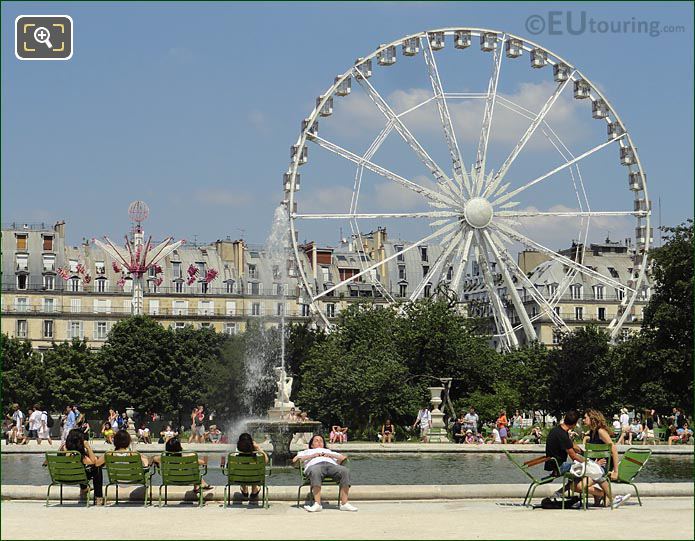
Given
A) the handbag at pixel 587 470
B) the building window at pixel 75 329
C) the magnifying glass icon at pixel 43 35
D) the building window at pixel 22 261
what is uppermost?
the building window at pixel 22 261

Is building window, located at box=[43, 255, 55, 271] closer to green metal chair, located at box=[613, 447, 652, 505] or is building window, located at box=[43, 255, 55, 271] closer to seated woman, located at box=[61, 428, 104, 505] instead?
seated woman, located at box=[61, 428, 104, 505]

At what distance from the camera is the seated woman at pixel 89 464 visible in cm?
1767

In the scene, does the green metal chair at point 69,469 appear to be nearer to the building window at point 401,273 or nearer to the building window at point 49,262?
the building window at point 49,262

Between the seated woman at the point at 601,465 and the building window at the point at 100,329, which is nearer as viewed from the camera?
the seated woman at the point at 601,465

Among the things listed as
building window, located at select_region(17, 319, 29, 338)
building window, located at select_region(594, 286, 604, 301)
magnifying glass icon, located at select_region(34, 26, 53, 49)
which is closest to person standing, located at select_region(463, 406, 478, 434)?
magnifying glass icon, located at select_region(34, 26, 53, 49)

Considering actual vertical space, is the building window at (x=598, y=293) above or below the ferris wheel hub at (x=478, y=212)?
above

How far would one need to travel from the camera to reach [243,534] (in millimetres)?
14055

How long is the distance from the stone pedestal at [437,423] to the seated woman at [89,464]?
21.9m

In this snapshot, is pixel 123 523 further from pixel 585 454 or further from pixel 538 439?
pixel 538 439

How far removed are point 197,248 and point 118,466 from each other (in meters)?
88.3

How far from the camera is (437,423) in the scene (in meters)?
41.2

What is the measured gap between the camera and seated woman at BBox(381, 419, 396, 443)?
40.8 metres

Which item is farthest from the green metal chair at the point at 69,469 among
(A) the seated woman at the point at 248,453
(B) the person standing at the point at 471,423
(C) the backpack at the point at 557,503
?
(B) the person standing at the point at 471,423

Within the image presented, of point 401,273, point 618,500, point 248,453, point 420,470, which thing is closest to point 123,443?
point 248,453
